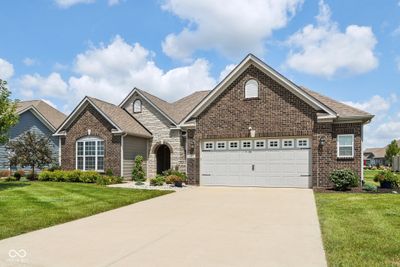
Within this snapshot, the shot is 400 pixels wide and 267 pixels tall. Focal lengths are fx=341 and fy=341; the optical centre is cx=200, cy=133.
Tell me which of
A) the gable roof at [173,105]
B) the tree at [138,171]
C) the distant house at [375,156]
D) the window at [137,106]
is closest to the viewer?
the tree at [138,171]

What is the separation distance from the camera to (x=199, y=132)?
19953 millimetres

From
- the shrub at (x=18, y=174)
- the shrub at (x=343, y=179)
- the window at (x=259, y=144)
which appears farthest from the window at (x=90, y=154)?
the shrub at (x=343, y=179)

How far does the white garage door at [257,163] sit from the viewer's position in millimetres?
17859

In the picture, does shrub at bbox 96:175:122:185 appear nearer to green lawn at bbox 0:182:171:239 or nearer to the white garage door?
green lawn at bbox 0:182:171:239

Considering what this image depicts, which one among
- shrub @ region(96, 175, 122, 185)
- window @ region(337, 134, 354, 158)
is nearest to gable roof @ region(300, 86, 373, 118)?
window @ region(337, 134, 354, 158)

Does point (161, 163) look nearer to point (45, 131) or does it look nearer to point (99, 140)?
point (99, 140)

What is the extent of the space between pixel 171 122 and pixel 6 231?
17.5 m

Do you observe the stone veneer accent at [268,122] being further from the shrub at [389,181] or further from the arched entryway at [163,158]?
the arched entryway at [163,158]

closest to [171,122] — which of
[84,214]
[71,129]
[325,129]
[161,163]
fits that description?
[161,163]

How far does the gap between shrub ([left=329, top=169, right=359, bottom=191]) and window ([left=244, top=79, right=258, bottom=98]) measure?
5.87 meters

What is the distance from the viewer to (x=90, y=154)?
78.2ft

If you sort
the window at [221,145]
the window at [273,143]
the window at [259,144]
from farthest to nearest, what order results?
1. the window at [221,145]
2. the window at [259,144]
3. the window at [273,143]

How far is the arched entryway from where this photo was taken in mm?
26359

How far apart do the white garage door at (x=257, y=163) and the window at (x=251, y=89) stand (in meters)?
2.56
